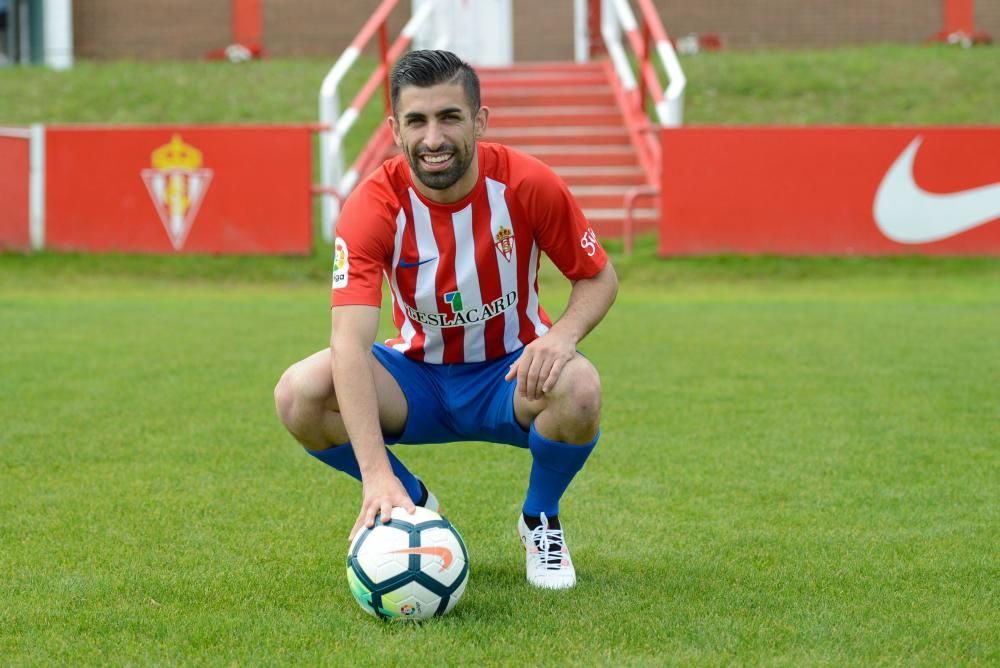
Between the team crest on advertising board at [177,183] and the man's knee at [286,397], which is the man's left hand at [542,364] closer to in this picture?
the man's knee at [286,397]

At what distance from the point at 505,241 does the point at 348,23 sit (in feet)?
68.6

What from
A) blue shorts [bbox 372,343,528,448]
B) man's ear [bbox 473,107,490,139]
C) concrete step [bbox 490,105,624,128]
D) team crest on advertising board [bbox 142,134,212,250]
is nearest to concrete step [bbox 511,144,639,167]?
concrete step [bbox 490,105,624,128]

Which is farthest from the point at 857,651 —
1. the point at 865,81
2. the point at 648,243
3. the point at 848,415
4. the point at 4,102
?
the point at 4,102

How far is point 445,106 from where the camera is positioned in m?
3.51

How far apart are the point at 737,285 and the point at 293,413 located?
9245 mm

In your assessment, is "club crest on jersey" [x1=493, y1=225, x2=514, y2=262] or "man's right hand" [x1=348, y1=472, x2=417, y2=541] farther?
"club crest on jersey" [x1=493, y1=225, x2=514, y2=262]

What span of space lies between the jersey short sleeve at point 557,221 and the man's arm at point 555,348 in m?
0.09

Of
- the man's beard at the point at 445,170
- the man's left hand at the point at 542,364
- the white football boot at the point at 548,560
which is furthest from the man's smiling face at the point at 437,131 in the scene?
the white football boot at the point at 548,560

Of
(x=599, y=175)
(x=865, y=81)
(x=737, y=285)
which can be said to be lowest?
(x=737, y=285)

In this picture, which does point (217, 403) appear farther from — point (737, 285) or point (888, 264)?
point (888, 264)

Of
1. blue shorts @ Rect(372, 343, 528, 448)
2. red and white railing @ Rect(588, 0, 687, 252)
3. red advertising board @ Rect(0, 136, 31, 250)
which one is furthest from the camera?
red and white railing @ Rect(588, 0, 687, 252)

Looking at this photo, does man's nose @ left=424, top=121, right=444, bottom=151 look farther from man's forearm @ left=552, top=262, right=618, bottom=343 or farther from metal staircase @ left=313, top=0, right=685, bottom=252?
metal staircase @ left=313, top=0, right=685, bottom=252

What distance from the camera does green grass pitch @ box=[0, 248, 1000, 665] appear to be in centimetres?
323

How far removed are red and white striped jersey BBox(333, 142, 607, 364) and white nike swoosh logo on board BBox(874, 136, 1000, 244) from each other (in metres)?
9.58
